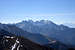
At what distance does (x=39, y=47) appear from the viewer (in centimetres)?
3142

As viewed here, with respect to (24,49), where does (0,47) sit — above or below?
below

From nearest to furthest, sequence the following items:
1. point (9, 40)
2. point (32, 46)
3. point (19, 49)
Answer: point (19, 49)
point (32, 46)
point (9, 40)

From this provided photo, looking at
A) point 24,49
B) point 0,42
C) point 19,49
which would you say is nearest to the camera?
point 19,49

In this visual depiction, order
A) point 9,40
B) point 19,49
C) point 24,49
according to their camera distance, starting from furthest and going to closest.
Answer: point 9,40 → point 24,49 → point 19,49

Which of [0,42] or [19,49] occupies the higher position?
[19,49]

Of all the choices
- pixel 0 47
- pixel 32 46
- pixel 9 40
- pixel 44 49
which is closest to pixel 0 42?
pixel 0 47

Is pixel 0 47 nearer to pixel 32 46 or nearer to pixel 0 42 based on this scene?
pixel 0 42

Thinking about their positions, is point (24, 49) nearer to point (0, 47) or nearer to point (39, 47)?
point (39, 47)

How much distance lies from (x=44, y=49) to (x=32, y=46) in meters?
3.36

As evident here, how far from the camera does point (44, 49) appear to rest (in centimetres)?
3042

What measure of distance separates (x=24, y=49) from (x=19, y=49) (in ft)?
7.31

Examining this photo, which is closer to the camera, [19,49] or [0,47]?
[19,49]

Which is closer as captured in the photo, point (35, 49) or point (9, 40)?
point (35, 49)

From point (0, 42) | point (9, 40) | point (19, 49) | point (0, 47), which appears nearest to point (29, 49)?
point (19, 49)
